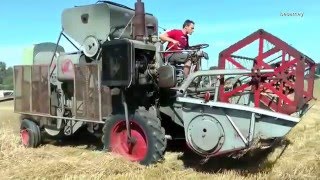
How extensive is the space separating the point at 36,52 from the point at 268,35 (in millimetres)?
5222

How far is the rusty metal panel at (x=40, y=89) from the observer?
8.80m

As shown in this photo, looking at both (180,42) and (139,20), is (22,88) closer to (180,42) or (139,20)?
(139,20)

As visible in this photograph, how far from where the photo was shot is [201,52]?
7.13 m

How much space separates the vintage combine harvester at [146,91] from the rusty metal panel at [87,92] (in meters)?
0.02

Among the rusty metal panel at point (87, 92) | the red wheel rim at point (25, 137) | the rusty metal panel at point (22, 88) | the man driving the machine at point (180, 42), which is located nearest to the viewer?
the man driving the machine at point (180, 42)

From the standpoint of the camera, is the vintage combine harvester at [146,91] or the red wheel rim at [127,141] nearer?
the vintage combine harvester at [146,91]

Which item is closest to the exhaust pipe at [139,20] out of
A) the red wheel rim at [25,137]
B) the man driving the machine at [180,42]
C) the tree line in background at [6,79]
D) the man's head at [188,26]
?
the man driving the machine at [180,42]

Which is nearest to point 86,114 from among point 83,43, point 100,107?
point 100,107

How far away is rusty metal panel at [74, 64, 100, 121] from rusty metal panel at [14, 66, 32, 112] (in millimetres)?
1507

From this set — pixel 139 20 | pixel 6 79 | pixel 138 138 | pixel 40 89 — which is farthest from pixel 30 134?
pixel 6 79

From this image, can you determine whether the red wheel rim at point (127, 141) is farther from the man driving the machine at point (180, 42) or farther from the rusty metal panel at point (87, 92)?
the man driving the machine at point (180, 42)

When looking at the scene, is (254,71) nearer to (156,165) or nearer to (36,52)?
(156,165)

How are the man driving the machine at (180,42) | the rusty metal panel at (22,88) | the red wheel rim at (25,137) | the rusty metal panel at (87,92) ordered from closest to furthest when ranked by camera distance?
1. the man driving the machine at (180,42)
2. the rusty metal panel at (87,92)
3. the red wheel rim at (25,137)
4. the rusty metal panel at (22,88)

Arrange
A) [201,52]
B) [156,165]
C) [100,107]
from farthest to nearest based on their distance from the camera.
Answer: [100,107] → [201,52] → [156,165]
